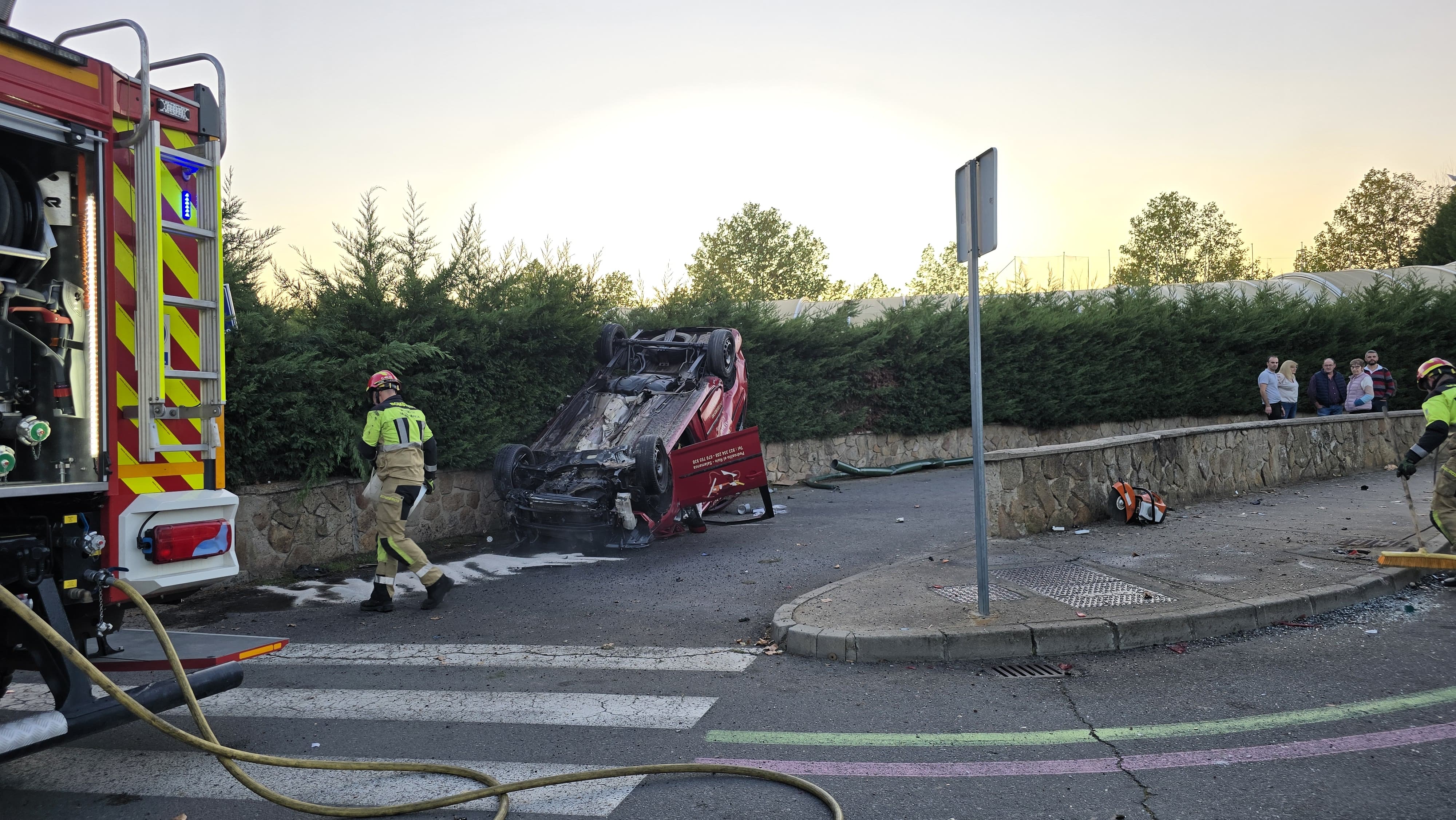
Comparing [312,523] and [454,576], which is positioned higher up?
[312,523]

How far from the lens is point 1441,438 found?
705 cm

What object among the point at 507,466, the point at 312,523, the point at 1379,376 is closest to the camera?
the point at 312,523

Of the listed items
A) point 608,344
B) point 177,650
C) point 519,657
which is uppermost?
point 608,344

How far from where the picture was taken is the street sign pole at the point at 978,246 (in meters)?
5.61

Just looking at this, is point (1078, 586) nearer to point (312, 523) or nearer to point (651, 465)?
point (651, 465)

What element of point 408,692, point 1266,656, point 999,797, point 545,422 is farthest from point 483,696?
point 545,422

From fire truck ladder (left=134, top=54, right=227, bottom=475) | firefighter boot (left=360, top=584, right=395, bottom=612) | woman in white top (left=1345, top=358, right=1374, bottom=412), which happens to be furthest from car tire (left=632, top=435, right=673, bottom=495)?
woman in white top (left=1345, top=358, right=1374, bottom=412)

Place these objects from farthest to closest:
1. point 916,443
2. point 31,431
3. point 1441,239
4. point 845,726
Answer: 1. point 1441,239
2. point 916,443
3. point 845,726
4. point 31,431

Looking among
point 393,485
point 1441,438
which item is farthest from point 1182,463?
point 393,485

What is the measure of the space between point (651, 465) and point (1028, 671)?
191 inches

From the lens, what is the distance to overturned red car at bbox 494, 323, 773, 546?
9.37 meters

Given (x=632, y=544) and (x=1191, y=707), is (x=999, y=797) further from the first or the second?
(x=632, y=544)

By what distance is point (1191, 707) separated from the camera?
4375 millimetres

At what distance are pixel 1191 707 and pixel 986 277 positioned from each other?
3252 cm
